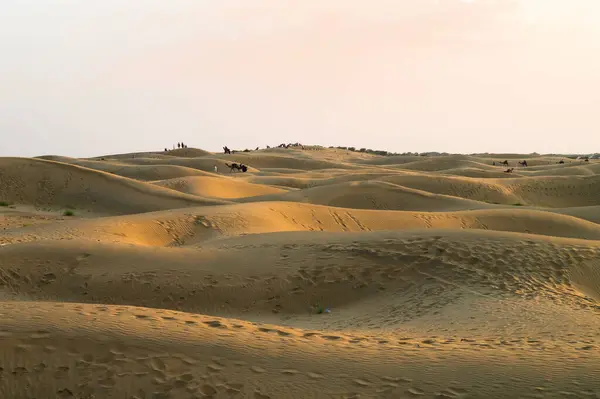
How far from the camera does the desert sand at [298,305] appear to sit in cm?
494

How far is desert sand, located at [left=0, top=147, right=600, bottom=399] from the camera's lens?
4.94m

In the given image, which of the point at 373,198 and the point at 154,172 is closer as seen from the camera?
the point at 373,198

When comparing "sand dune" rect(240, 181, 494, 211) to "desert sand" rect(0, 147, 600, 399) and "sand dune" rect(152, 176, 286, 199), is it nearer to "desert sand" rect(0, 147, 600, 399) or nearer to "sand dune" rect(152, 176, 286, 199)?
"desert sand" rect(0, 147, 600, 399)

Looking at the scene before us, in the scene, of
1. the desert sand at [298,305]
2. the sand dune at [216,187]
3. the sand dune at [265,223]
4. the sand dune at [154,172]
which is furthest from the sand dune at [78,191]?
the sand dune at [154,172]

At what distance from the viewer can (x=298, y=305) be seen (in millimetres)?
10125

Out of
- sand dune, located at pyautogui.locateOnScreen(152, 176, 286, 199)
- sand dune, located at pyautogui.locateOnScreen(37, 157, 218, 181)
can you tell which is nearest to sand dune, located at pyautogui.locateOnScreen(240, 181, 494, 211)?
sand dune, located at pyautogui.locateOnScreen(152, 176, 286, 199)

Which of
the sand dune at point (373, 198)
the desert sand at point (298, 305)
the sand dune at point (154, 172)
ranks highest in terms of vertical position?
the sand dune at point (154, 172)

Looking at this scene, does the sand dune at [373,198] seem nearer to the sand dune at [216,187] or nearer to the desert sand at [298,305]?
the desert sand at [298,305]

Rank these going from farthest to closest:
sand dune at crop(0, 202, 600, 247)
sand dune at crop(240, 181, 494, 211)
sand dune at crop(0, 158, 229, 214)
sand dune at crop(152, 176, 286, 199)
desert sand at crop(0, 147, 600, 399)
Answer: sand dune at crop(152, 176, 286, 199) < sand dune at crop(240, 181, 494, 211) < sand dune at crop(0, 158, 229, 214) < sand dune at crop(0, 202, 600, 247) < desert sand at crop(0, 147, 600, 399)

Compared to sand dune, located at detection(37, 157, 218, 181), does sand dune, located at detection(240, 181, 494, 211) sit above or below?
below

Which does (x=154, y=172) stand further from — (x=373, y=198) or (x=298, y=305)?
(x=298, y=305)

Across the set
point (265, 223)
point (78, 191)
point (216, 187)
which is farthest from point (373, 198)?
point (78, 191)

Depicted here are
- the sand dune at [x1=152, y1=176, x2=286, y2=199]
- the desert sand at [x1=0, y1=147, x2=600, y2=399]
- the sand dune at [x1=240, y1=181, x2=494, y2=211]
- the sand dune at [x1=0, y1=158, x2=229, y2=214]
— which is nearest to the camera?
the desert sand at [x1=0, y1=147, x2=600, y2=399]

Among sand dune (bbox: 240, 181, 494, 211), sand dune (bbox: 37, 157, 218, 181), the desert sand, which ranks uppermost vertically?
sand dune (bbox: 37, 157, 218, 181)
